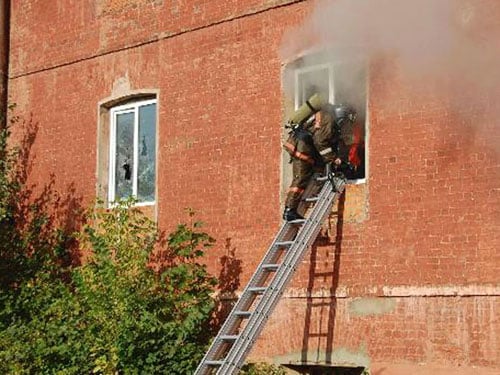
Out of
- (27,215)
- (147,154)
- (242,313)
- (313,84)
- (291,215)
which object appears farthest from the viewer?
(27,215)

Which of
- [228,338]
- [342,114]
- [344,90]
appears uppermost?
[344,90]

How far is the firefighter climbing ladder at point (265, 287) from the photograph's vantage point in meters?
10.8

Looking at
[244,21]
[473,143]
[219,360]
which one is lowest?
[219,360]

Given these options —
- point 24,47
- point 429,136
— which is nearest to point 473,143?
point 429,136

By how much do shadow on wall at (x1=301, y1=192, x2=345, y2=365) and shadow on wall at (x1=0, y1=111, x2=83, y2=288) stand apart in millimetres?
4254

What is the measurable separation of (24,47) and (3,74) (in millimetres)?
525

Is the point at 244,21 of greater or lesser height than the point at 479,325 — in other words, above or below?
above

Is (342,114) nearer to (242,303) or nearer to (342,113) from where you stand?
(342,113)

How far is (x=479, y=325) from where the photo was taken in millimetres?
10281

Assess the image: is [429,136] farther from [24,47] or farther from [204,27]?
[24,47]

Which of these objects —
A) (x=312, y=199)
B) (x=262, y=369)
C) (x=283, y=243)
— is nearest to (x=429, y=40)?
(x=312, y=199)

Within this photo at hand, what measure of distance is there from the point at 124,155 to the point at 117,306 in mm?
2851

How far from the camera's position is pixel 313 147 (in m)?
11.6

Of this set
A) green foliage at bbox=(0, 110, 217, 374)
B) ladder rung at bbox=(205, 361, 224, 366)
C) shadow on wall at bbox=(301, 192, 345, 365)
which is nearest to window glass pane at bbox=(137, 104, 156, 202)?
green foliage at bbox=(0, 110, 217, 374)
